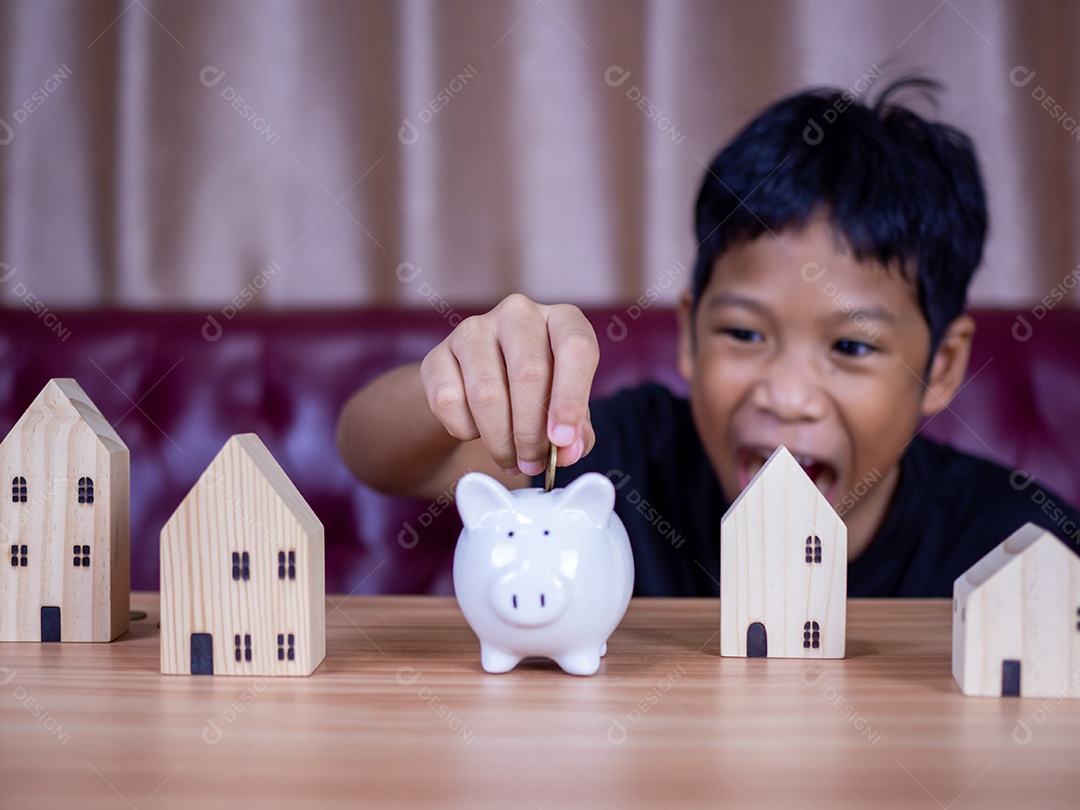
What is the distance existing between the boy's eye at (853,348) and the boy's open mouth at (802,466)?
0.16 m

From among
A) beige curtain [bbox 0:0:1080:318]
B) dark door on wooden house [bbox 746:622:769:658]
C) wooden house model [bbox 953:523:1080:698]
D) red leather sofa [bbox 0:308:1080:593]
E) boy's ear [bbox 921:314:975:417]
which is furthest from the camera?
beige curtain [bbox 0:0:1080:318]

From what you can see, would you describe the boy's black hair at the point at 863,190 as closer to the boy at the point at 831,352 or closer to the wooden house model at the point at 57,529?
the boy at the point at 831,352

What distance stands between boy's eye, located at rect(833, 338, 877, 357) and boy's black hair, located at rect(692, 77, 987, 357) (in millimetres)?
117

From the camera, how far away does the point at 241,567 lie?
0.77 metres

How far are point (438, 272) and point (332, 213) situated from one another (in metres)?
0.26

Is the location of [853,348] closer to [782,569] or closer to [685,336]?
[685,336]

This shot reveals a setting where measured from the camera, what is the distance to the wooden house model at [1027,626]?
715 mm

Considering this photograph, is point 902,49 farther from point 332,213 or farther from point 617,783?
point 617,783

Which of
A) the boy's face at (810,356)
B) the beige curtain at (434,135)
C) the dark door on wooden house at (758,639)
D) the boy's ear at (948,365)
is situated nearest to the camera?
the dark door on wooden house at (758,639)

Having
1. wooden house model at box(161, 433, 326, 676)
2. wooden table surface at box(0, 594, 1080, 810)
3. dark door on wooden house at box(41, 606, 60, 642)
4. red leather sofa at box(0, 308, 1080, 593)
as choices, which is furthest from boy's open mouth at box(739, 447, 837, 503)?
dark door on wooden house at box(41, 606, 60, 642)

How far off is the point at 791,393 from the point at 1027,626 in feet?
2.15

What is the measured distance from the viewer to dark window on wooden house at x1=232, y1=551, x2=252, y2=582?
A: 0.77m

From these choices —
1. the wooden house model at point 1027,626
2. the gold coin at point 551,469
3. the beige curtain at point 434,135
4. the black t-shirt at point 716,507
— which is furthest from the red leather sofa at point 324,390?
the wooden house model at point 1027,626

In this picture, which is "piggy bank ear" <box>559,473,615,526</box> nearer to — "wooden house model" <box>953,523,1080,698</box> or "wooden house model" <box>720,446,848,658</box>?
"wooden house model" <box>720,446,848,658</box>
